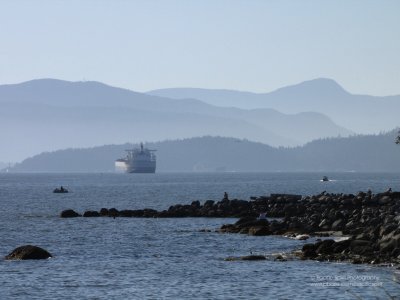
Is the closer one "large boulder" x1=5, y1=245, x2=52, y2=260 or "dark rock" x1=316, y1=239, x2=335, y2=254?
"dark rock" x1=316, y1=239, x2=335, y2=254

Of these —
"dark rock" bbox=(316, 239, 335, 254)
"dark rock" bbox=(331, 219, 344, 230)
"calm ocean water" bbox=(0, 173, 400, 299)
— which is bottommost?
"calm ocean water" bbox=(0, 173, 400, 299)

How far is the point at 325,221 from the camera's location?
198 feet

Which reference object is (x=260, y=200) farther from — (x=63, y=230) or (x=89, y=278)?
(x=89, y=278)

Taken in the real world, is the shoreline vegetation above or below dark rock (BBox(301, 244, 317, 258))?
above

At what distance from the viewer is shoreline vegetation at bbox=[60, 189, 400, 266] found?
144ft

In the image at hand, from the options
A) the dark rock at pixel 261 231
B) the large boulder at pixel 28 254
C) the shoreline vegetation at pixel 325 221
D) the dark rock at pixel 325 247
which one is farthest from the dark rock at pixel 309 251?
the large boulder at pixel 28 254

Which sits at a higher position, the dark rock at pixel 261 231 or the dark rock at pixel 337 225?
the dark rock at pixel 337 225

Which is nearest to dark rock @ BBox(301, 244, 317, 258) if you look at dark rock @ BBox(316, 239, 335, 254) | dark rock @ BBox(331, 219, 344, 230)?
dark rock @ BBox(316, 239, 335, 254)

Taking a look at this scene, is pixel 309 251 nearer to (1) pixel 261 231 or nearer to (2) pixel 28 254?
(1) pixel 261 231

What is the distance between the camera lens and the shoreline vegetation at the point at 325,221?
144 feet

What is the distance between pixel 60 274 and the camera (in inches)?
1645

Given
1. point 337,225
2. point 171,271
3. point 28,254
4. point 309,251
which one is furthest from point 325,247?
point 28,254

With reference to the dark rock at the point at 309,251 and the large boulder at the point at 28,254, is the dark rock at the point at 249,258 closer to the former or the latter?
the dark rock at the point at 309,251

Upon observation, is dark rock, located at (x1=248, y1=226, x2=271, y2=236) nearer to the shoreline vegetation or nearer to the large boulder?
the shoreline vegetation
